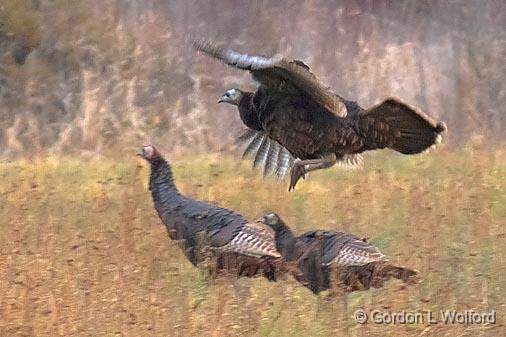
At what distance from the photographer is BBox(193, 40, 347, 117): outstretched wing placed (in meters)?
4.98

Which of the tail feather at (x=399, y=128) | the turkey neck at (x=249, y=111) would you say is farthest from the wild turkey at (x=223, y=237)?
the tail feather at (x=399, y=128)

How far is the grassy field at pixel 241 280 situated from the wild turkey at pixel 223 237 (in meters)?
0.10

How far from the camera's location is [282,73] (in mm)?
5129

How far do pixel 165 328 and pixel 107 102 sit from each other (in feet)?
18.4

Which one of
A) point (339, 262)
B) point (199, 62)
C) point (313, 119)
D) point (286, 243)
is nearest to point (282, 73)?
point (313, 119)

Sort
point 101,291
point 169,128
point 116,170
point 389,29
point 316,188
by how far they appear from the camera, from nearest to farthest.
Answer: point 101,291, point 316,188, point 116,170, point 169,128, point 389,29

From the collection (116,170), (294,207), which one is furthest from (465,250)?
(116,170)

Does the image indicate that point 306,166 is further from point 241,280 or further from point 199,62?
point 199,62

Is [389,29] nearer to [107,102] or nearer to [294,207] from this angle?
[107,102]

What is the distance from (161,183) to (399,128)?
4.50ft

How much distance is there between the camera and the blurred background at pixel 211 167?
16.0 feet

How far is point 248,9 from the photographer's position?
11.7 m

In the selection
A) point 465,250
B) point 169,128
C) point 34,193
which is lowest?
point 465,250

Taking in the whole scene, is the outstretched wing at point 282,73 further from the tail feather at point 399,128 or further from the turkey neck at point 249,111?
the turkey neck at point 249,111
